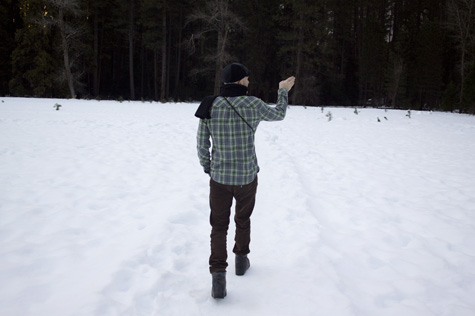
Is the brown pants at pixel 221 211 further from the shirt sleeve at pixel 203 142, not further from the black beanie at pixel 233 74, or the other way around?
the black beanie at pixel 233 74

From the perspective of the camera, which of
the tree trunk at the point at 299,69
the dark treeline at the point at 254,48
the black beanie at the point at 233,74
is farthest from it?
the tree trunk at the point at 299,69

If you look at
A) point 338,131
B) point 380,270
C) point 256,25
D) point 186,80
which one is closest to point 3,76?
point 186,80

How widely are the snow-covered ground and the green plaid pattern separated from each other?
1.14 meters

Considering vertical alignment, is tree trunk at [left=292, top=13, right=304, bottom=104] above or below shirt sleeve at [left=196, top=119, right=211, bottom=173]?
above

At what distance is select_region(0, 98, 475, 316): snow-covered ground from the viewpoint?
113 inches

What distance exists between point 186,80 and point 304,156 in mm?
38550

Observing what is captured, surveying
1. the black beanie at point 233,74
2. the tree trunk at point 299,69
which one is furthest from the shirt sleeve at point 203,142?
the tree trunk at point 299,69

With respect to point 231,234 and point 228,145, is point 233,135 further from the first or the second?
point 231,234

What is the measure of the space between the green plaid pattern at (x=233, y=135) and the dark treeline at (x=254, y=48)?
77.4ft

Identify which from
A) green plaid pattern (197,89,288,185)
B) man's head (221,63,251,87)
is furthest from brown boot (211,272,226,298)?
man's head (221,63,251,87)

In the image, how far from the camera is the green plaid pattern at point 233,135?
284cm

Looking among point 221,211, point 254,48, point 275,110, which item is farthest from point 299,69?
point 221,211

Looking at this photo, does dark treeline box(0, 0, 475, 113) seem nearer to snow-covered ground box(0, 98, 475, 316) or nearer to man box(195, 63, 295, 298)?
snow-covered ground box(0, 98, 475, 316)

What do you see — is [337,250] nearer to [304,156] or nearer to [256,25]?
[304,156]
